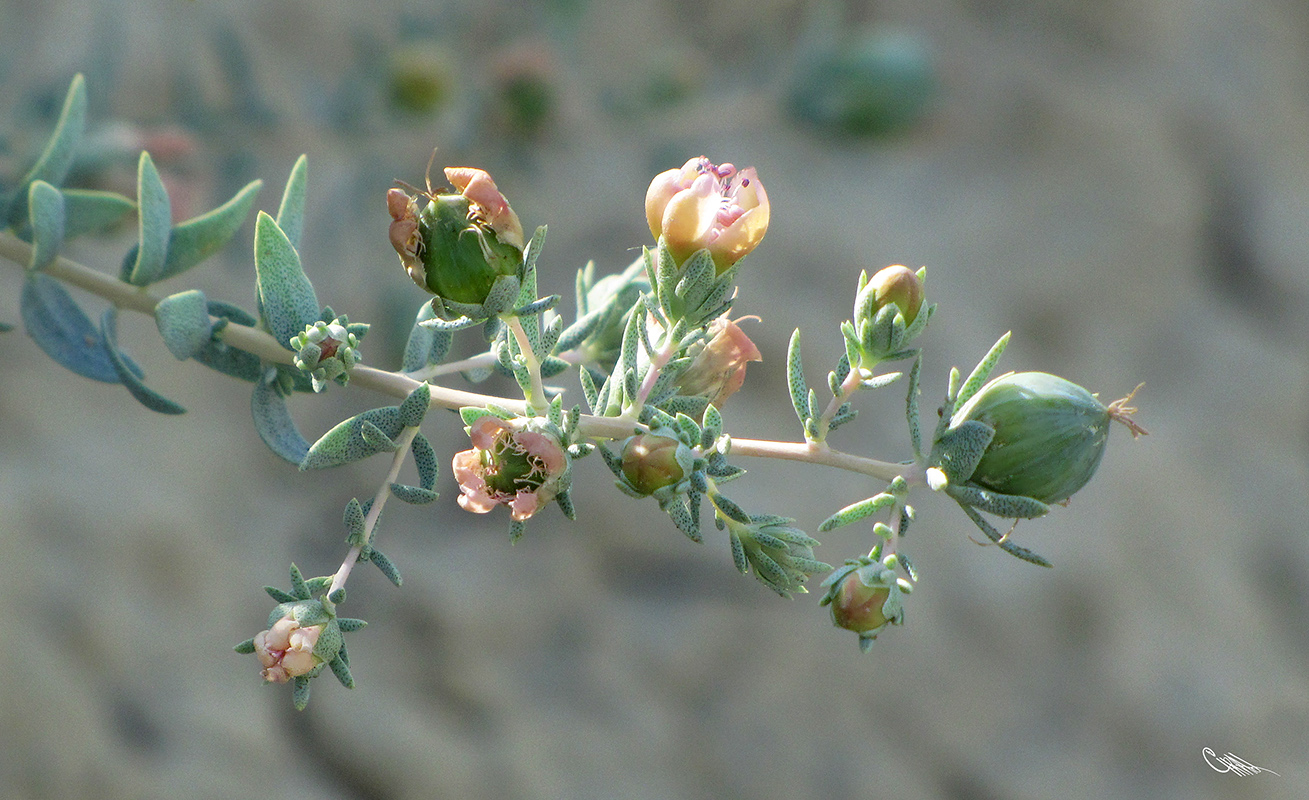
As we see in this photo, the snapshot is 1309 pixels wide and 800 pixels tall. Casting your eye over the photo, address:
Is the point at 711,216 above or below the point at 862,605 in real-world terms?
above

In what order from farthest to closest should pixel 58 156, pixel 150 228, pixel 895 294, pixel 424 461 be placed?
pixel 58 156
pixel 150 228
pixel 424 461
pixel 895 294

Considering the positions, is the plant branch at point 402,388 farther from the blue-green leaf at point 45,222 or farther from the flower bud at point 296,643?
the flower bud at point 296,643

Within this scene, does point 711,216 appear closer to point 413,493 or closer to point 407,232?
point 407,232

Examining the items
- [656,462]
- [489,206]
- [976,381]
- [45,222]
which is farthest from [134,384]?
[976,381]

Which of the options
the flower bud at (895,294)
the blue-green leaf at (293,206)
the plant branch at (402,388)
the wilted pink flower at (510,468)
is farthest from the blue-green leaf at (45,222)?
the flower bud at (895,294)
